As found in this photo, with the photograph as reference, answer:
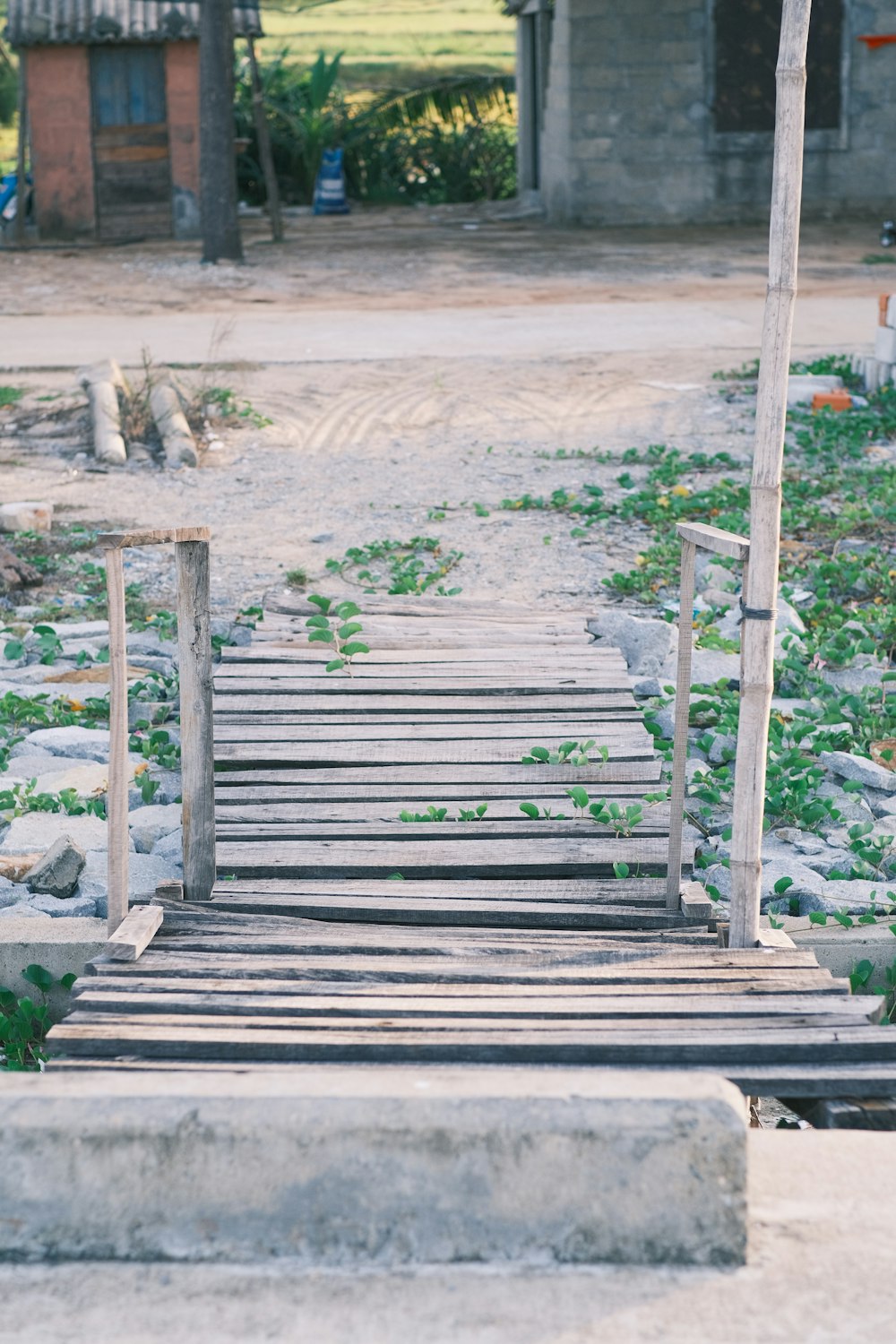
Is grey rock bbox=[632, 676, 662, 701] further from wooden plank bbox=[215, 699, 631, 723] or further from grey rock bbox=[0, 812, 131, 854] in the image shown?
grey rock bbox=[0, 812, 131, 854]

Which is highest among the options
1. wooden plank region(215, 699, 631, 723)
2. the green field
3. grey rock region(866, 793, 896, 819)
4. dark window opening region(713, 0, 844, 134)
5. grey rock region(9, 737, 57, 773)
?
the green field

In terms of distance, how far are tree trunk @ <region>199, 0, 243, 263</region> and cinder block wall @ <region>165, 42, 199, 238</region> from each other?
6.70ft

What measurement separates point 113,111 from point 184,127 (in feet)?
2.78

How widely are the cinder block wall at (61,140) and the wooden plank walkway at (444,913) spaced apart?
557 inches

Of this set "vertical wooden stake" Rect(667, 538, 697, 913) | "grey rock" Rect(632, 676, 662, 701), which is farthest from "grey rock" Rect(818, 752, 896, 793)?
"vertical wooden stake" Rect(667, 538, 697, 913)

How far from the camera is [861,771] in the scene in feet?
14.9

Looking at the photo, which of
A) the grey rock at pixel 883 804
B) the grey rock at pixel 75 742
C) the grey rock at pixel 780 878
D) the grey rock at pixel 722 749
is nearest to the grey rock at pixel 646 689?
the grey rock at pixel 722 749

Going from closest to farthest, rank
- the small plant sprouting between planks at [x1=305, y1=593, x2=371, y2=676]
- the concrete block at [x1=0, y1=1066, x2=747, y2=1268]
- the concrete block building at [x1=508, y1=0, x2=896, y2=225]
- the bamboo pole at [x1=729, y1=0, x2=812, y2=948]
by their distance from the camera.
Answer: the concrete block at [x1=0, y1=1066, x2=747, y2=1268] < the bamboo pole at [x1=729, y1=0, x2=812, y2=948] < the small plant sprouting between planks at [x1=305, y1=593, x2=371, y2=676] < the concrete block building at [x1=508, y1=0, x2=896, y2=225]

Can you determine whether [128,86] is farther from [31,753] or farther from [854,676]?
[854,676]

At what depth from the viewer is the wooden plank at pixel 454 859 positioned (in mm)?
3736

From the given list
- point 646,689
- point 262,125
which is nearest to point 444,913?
point 646,689

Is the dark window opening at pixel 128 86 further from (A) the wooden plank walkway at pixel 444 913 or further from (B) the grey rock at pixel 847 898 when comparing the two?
(B) the grey rock at pixel 847 898

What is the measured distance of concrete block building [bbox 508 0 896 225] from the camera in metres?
18.5

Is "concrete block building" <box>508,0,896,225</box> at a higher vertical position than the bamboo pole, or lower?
higher
